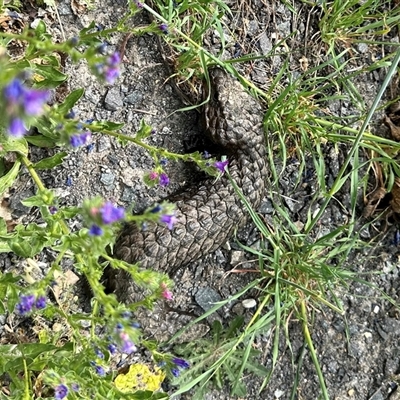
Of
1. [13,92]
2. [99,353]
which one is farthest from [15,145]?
[13,92]

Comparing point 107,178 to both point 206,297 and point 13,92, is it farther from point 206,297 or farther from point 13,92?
point 13,92

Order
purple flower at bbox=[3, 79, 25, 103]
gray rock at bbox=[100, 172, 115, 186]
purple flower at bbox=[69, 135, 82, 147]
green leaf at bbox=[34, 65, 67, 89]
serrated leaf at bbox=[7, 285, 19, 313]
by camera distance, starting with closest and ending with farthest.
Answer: purple flower at bbox=[3, 79, 25, 103] < purple flower at bbox=[69, 135, 82, 147] < serrated leaf at bbox=[7, 285, 19, 313] < green leaf at bbox=[34, 65, 67, 89] < gray rock at bbox=[100, 172, 115, 186]

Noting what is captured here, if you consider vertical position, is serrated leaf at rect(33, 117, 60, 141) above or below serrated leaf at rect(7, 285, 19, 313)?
above

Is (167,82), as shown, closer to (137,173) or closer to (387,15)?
(137,173)

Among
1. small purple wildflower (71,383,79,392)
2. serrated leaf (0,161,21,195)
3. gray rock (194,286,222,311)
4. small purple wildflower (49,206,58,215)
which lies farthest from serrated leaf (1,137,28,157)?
gray rock (194,286,222,311)

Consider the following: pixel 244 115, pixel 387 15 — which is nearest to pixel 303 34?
pixel 387 15

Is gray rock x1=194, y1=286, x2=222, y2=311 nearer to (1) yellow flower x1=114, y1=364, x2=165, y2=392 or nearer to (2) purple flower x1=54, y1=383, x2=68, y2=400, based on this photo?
(1) yellow flower x1=114, y1=364, x2=165, y2=392

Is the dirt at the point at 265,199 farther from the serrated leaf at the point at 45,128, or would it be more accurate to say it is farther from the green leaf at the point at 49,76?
the green leaf at the point at 49,76
